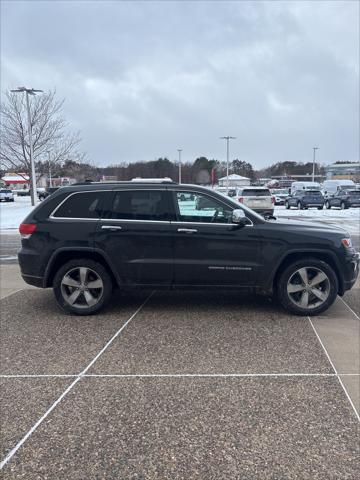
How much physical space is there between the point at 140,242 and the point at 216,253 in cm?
91

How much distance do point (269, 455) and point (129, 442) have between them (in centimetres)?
86

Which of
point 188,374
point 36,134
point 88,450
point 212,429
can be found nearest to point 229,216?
point 188,374

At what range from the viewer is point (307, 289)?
5.21m

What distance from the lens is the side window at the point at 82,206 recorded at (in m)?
5.33

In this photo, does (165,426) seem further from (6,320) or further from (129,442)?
(6,320)

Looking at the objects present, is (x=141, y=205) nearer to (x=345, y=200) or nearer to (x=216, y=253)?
(x=216, y=253)

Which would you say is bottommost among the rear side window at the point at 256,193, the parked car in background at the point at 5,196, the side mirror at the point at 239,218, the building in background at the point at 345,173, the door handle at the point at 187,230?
the door handle at the point at 187,230

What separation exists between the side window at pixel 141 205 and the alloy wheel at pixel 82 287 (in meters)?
0.77

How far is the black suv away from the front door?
1 cm

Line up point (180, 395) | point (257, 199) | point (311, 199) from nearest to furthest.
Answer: point (180, 395)
point (257, 199)
point (311, 199)

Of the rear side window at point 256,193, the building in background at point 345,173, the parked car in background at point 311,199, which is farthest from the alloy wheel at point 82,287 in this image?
the building in background at point 345,173

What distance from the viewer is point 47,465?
2.53m

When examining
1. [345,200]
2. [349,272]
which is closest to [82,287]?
[349,272]

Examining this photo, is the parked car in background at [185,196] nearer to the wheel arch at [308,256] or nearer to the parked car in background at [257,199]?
the wheel arch at [308,256]
